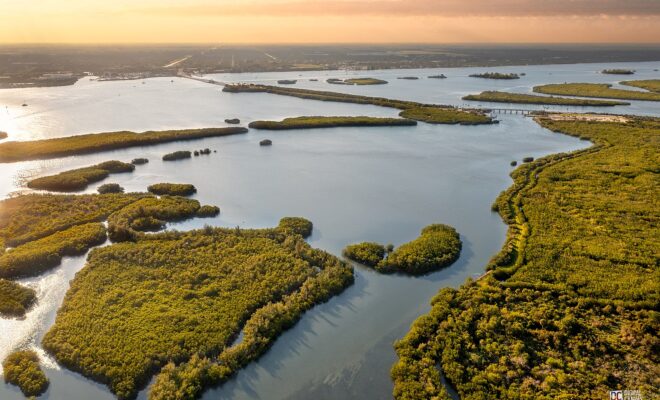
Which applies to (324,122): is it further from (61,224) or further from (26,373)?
(26,373)

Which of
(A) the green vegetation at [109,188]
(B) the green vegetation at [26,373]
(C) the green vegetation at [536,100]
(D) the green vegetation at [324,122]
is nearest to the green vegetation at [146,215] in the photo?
(A) the green vegetation at [109,188]

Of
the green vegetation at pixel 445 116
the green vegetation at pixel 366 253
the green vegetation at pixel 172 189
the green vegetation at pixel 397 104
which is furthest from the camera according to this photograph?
the green vegetation at pixel 397 104

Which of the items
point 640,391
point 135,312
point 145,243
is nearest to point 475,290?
point 640,391

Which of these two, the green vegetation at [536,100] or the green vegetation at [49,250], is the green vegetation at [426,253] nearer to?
the green vegetation at [49,250]

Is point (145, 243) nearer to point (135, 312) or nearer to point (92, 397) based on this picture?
point (135, 312)

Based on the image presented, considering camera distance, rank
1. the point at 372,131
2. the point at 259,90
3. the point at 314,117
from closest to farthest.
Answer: the point at 372,131
the point at 314,117
the point at 259,90

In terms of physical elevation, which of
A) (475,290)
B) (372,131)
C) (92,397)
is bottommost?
(92,397)

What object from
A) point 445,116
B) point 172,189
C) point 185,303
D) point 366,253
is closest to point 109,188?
point 172,189

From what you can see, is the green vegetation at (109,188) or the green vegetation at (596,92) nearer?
the green vegetation at (109,188)
